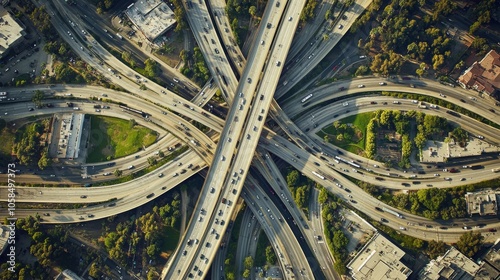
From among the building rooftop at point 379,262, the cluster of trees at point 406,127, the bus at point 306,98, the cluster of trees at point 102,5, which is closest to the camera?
the building rooftop at point 379,262

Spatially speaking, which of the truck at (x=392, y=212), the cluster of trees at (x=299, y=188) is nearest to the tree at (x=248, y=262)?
the cluster of trees at (x=299, y=188)

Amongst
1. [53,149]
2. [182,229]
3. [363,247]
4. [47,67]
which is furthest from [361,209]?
[47,67]

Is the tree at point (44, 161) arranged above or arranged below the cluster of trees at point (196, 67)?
below

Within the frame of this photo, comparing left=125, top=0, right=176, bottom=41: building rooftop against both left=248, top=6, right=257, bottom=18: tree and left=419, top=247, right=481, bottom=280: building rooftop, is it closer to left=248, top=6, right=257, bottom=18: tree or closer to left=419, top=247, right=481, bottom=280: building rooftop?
left=248, top=6, right=257, bottom=18: tree

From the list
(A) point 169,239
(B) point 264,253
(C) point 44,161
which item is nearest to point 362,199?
(B) point 264,253

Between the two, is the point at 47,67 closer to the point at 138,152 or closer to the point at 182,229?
the point at 138,152

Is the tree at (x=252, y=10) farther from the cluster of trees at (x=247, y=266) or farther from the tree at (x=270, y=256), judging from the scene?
the cluster of trees at (x=247, y=266)

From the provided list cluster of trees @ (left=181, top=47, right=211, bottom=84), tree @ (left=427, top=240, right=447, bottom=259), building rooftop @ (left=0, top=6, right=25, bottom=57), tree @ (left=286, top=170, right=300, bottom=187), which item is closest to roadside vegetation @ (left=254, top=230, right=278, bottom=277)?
tree @ (left=286, top=170, right=300, bottom=187)

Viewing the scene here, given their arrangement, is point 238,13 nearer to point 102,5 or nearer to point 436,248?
point 102,5
